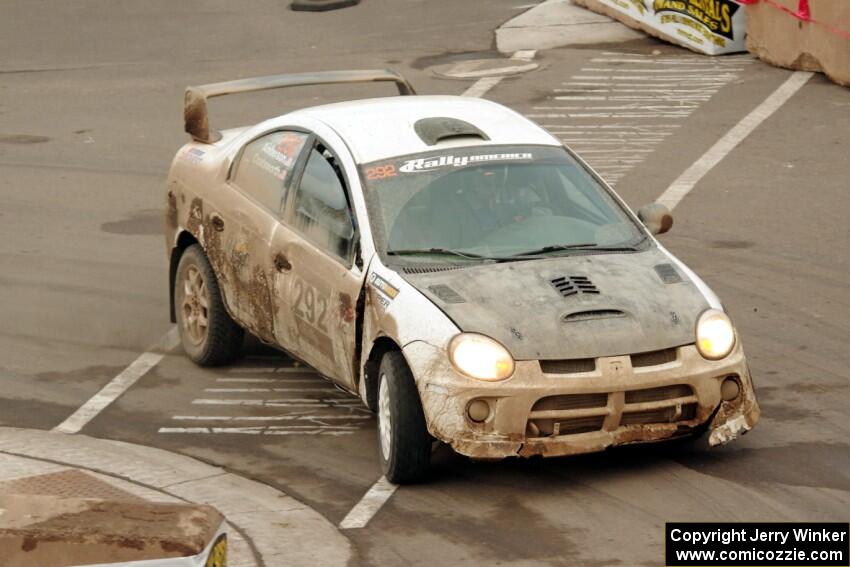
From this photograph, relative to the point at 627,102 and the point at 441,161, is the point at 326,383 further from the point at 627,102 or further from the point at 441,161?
the point at 627,102

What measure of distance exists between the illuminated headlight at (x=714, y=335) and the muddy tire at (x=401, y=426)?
137cm

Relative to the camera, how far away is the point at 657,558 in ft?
23.6

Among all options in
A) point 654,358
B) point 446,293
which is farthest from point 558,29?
point 654,358

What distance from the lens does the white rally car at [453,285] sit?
25.9 ft

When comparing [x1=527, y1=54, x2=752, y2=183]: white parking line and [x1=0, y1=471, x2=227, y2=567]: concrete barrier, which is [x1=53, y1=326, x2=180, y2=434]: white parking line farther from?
[x1=527, y1=54, x2=752, y2=183]: white parking line

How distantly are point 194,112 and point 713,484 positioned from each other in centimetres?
461

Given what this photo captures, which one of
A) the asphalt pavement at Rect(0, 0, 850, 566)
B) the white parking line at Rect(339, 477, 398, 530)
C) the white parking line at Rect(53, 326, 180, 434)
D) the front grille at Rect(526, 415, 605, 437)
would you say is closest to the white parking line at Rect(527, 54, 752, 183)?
the asphalt pavement at Rect(0, 0, 850, 566)

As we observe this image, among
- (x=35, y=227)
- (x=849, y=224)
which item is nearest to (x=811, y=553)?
(x=849, y=224)

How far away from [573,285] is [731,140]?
9133 millimetres

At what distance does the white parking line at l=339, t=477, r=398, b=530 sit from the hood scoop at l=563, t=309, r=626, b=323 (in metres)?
1.20

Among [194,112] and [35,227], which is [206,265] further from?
[35,227]

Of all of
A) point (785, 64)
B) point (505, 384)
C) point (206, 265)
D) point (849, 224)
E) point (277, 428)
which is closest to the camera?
point (505, 384)

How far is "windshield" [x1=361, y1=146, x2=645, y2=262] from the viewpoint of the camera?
347 inches

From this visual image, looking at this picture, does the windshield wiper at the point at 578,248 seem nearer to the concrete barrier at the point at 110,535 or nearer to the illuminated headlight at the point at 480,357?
the illuminated headlight at the point at 480,357
